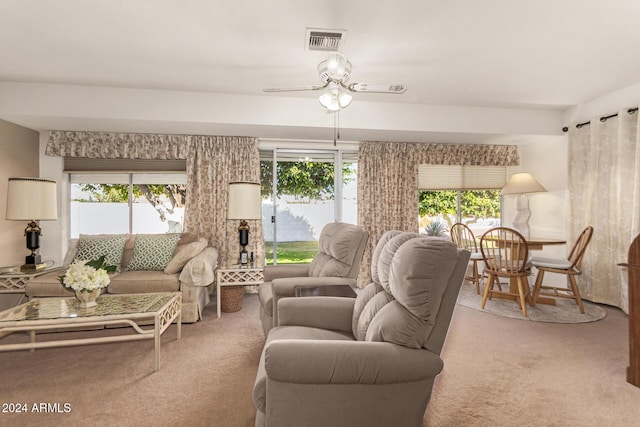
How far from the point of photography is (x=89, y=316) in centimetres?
232

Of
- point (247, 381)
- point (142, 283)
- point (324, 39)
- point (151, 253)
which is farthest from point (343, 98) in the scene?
point (151, 253)

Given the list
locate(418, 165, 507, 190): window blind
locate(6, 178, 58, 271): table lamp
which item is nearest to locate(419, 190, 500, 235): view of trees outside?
locate(418, 165, 507, 190): window blind

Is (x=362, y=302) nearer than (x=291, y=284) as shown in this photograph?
Yes

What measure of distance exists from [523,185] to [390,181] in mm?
1759

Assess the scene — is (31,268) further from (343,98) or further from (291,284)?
(343,98)

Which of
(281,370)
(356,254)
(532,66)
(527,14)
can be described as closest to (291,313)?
(281,370)

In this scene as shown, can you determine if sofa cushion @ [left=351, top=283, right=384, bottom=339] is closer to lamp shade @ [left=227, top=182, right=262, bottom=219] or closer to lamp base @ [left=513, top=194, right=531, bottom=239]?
lamp shade @ [left=227, top=182, right=262, bottom=219]

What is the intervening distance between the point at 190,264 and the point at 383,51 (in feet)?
8.74

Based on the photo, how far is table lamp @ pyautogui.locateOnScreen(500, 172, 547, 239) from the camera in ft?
14.8

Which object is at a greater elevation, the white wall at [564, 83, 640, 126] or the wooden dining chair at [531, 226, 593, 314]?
the white wall at [564, 83, 640, 126]

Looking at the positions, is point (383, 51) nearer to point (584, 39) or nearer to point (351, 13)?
point (351, 13)

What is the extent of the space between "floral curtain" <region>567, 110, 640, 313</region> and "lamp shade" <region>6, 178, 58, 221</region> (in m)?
5.84

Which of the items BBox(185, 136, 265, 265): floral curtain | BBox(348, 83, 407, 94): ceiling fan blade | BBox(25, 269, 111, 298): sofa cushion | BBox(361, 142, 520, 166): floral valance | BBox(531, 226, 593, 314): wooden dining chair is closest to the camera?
BBox(348, 83, 407, 94): ceiling fan blade

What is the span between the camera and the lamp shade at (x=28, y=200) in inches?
133
